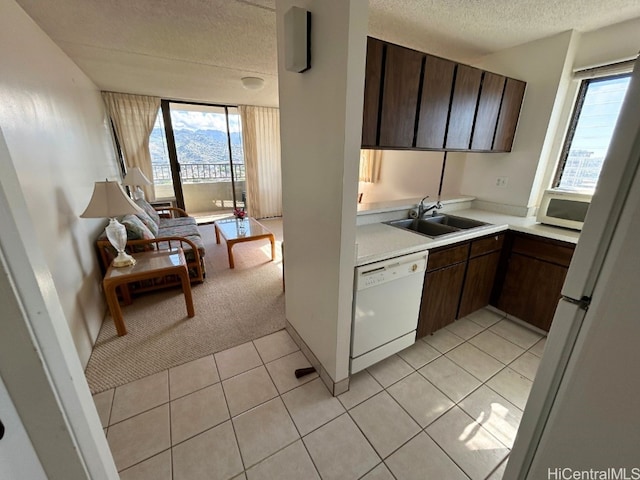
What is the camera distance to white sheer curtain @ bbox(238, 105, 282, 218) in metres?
5.26

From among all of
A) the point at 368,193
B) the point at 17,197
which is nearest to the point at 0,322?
the point at 17,197

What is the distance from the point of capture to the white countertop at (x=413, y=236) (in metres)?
1.59

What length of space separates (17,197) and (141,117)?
5166mm

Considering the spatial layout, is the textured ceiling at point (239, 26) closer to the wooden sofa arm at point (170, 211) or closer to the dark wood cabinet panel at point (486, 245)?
the dark wood cabinet panel at point (486, 245)

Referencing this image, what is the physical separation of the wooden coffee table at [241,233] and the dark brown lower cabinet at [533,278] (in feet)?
8.85

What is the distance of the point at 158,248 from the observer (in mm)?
2879

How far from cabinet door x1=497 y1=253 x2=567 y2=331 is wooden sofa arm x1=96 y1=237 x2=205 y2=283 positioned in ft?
10.4

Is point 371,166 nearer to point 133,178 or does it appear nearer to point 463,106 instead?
point 463,106

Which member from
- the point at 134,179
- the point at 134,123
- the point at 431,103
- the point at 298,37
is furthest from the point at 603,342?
the point at 134,123

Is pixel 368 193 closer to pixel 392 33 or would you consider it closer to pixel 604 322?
pixel 392 33

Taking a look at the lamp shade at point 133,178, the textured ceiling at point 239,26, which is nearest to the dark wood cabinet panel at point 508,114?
the textured ceiling at point 239,26

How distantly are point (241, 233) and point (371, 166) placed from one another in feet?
7.56

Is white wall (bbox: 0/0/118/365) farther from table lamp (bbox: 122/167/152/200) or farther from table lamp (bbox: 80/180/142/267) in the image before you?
table lamp (bbox: 122/167/152/200)

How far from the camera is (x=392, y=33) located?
2131 millimetres
